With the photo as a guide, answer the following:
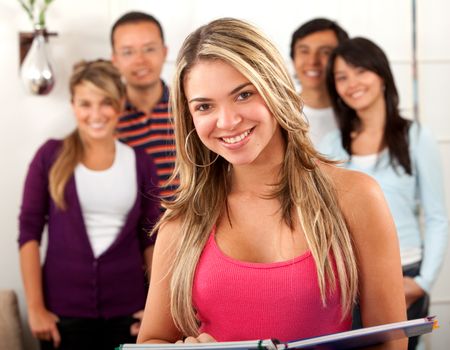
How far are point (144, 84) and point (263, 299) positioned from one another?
1607 millimetres

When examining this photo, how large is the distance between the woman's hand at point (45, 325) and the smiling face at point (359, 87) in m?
1.33

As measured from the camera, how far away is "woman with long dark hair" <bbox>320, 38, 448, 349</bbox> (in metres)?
2.46

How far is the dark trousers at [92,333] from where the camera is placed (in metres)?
2.54

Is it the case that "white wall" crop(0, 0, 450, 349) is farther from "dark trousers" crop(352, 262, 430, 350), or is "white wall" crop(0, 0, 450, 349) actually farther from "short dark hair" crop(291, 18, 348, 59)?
"dark trousers" crop(352, 262, 430, 350)

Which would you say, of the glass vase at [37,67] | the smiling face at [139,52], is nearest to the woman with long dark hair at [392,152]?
the smiling face at [139,52]

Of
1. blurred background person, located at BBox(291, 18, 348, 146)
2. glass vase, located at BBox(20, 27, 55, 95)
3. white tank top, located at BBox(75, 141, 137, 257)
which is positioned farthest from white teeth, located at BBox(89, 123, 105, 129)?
blurred background person, located at BBox(291, 18, 348, 146)

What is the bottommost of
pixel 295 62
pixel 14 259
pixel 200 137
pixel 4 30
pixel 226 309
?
pixel 14 259

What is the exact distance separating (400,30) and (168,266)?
83.1 inches

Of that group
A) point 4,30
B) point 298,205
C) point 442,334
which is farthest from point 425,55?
point 298,205

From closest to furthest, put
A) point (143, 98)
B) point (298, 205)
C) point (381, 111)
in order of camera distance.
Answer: point (298, 205) < point (381, 111) < point (143, 98)

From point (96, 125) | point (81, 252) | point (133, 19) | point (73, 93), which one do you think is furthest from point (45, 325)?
point (133, 19)

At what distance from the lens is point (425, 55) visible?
125 inches

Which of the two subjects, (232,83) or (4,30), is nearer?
(232,83)

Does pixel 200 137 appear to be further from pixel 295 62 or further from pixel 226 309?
pixel 295 62
